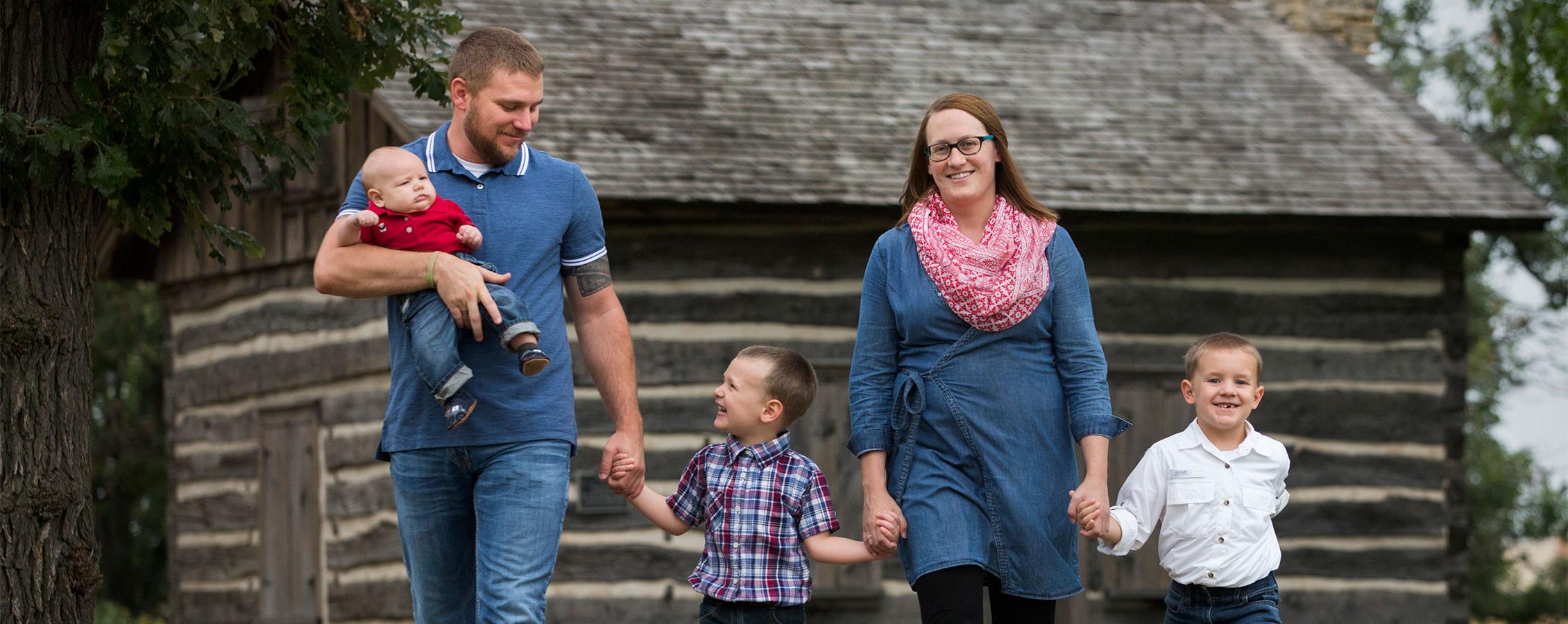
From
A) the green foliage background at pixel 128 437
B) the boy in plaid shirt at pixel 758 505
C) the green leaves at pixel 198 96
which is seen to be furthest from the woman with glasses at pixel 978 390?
the green foliage background at pixel 128 437

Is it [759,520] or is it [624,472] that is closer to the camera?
[624,472]

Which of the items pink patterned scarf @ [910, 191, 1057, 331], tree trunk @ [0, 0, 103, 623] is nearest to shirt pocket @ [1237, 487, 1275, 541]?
pink patterned scarf @ [910, 191, 1057, 331]

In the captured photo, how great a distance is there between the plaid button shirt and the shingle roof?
4.54 metres

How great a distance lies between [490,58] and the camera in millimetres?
4266

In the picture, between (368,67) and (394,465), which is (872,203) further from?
(394,465)

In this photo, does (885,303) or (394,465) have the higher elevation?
(885,303)

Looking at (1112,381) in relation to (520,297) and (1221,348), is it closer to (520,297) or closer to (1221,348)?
(1221,348)

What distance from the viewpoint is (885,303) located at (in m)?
4.64

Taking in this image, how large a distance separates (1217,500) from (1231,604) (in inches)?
10.9

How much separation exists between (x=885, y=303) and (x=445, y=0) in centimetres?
703

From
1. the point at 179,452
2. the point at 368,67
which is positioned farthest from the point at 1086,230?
the point at 179,452

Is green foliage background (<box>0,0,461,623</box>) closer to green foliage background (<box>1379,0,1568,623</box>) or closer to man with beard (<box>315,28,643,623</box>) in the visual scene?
man with beard (<box>315,28,643,623</box>)

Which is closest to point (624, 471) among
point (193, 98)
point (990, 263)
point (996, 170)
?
point (990, 263)

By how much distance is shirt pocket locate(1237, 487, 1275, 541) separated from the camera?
4.75m
